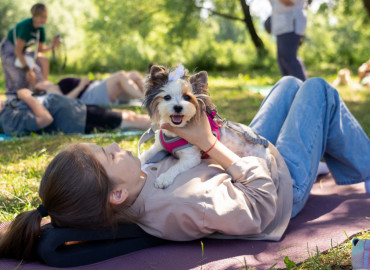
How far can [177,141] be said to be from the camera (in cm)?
285

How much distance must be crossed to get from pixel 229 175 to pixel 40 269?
1166 millimetres

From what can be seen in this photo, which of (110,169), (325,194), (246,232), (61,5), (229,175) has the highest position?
(61,5)

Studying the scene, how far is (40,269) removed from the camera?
2.22 metres

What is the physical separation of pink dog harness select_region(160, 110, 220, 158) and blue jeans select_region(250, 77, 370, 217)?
495 mm

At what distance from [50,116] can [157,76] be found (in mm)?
3546

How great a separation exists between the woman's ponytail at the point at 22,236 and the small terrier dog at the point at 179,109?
2.32ft

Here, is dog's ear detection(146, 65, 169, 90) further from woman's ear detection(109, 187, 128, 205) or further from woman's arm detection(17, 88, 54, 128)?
woman's arm detection(17, 88, 54, 128)

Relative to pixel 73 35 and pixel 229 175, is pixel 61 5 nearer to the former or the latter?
pixel 73 35

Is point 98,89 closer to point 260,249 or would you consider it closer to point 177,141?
point 177,141

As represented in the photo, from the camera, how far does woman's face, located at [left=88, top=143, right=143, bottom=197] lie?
227 centimetres

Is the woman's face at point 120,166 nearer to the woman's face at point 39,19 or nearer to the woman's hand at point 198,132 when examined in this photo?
the woman's hand at point 198,132

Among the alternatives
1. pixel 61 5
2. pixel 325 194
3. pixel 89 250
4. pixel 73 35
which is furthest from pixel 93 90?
pixel 61 5

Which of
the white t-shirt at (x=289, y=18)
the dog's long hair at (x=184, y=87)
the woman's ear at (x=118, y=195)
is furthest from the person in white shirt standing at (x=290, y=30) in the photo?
the woman's ear at (x=118, y=195)

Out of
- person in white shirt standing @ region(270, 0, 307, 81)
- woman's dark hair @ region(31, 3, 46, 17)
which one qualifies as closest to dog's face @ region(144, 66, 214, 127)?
person in white shirt standing @ region(270, 0, 307, 81)
